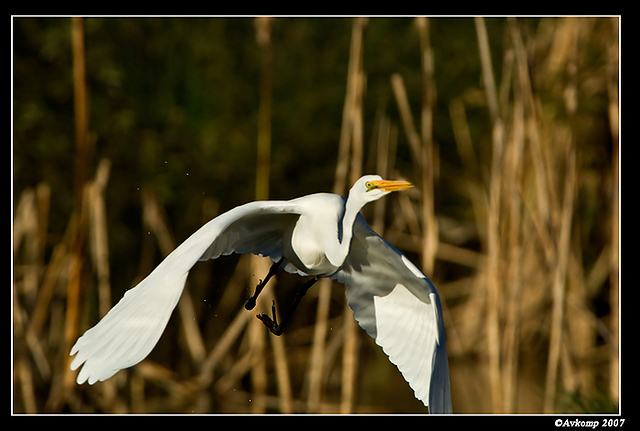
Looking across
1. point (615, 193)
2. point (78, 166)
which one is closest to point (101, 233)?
point (78, 166)

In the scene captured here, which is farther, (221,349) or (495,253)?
(221,349)

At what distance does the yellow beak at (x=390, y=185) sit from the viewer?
1904 mm

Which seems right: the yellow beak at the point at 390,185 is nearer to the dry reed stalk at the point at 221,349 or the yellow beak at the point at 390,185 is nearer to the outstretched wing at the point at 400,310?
the outstretched wing at the point at 400,310

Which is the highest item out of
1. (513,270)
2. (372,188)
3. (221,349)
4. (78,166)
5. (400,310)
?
(78,166)

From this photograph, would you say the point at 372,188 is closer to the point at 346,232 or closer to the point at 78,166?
the point at 346,232

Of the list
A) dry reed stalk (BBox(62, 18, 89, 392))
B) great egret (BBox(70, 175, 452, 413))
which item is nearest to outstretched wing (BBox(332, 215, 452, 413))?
great egret (BBox(70, 175, 452, 413))

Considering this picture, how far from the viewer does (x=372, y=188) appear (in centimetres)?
196

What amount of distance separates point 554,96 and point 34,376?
3484mm

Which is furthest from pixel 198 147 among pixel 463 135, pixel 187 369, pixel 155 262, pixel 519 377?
pixel 519 377

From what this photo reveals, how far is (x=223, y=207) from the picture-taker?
444 centimetres

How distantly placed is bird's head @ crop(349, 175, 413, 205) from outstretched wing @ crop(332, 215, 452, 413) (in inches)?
6.5

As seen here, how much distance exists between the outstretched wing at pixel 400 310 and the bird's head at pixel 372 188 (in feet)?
0.55

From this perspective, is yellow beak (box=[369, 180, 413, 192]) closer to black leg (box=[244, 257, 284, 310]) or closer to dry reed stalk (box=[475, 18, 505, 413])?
black leg (box=[244, 257, 284, 310])

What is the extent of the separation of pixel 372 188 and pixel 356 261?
0.43 m
